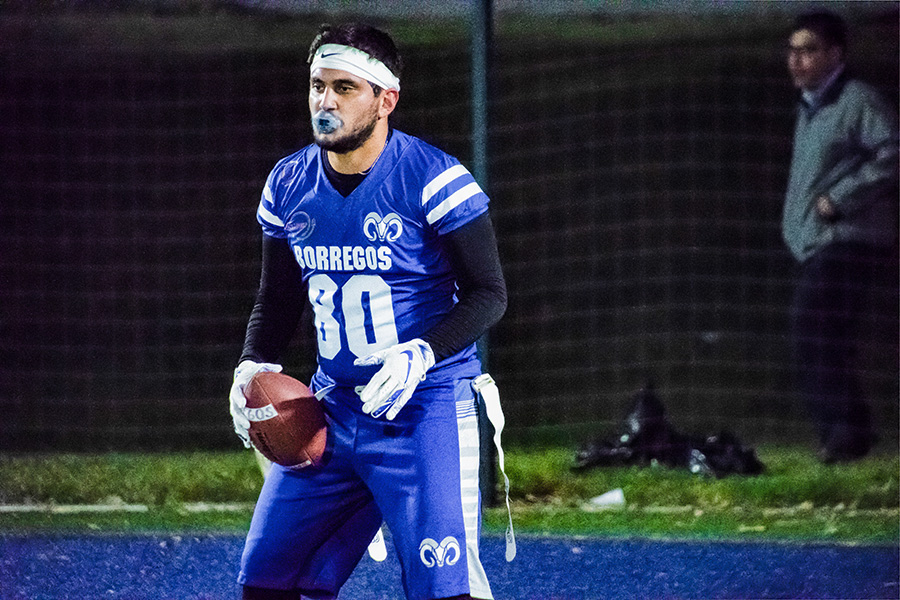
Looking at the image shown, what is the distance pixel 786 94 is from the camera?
9219 mm

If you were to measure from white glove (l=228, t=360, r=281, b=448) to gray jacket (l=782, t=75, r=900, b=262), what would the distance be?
400 centimetres

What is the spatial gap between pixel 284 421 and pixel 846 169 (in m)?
4.25

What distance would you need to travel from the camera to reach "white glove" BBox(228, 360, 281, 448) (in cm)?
331

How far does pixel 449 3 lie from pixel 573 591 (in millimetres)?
5371

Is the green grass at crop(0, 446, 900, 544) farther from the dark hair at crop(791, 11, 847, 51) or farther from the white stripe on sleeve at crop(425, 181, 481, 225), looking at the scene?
the white stripe on sleeve at crop(425, 181, 481, 225)

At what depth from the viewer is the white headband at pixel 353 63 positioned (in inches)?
133

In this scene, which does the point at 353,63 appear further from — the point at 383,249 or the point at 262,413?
the point at 262,413

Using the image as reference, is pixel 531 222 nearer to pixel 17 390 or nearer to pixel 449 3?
pixel 449 3

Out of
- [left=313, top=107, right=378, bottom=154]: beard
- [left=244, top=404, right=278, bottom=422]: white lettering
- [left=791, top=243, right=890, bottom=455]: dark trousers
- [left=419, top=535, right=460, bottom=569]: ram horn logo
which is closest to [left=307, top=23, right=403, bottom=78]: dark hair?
[left=313, top=107, right=378, bottom=154]: beard

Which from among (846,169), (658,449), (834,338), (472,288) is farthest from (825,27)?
(472,288)

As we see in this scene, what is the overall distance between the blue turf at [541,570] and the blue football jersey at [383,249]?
70.4 inches

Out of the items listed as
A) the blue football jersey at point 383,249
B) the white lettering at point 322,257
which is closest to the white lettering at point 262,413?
the blue football jersey at point 383,249

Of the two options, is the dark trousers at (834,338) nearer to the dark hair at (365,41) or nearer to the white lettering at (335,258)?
the dark hair at (365,41)

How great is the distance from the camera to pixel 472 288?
3328 mm
